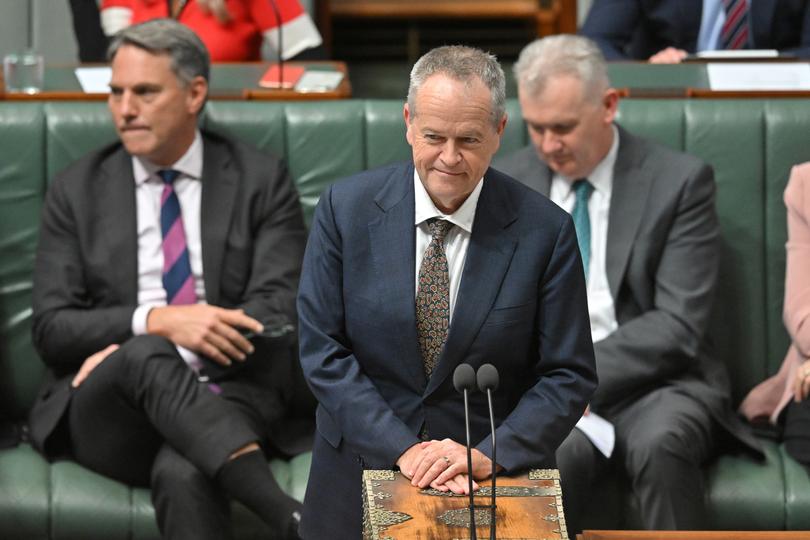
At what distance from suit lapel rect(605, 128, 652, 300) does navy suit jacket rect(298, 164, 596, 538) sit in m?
0.93

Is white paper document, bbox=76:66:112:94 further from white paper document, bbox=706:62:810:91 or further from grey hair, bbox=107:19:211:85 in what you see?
white paper document, bbox=706:62:810:91

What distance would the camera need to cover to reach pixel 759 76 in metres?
3.77

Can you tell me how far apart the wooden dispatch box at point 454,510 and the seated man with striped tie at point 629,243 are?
1005 millimetres

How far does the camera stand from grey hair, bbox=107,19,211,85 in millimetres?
3465

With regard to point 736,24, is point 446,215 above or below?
below

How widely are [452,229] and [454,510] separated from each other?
0.52 meters

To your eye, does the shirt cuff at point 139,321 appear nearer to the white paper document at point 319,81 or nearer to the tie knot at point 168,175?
the tie knot at point 168,175

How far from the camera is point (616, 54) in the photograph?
4402 mm

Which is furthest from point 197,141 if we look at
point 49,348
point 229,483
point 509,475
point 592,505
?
point 509,475

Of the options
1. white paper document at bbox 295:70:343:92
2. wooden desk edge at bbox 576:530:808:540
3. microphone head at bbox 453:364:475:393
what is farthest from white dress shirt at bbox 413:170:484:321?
white paper document at bbox 295:70:343:92

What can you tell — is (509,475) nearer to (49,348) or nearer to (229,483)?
(229,483)

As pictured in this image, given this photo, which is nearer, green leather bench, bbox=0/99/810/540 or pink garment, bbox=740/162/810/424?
pink garment, bbox=740/162/810/424

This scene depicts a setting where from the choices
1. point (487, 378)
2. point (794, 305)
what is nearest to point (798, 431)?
point (794, 305)

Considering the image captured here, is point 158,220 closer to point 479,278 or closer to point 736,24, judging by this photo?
point 479,278
